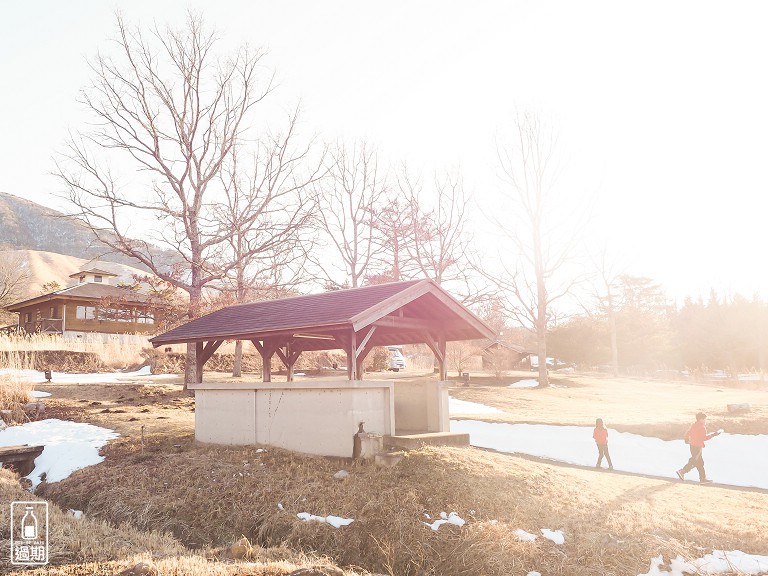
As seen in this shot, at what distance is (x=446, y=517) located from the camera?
27.3 feet

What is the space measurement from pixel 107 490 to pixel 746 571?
10.00 meters

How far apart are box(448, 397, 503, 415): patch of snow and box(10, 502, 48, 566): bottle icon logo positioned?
14.2 metres

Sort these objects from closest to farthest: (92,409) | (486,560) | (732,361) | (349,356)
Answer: (486,560)
(349,356)
(92,409)
(732,361)

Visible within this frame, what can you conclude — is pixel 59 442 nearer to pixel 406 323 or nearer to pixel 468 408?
pixel 406 323

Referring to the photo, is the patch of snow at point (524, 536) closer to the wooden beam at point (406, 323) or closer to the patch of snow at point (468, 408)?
the wooden beam at point (406, 323)

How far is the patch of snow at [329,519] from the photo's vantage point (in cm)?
856

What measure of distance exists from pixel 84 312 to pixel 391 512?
46262 millimetres

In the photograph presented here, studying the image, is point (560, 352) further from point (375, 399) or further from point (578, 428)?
point (375, 399)

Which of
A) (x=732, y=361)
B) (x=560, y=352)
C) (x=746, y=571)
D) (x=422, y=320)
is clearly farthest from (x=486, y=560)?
(x=732, y=361)

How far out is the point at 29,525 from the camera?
770cm

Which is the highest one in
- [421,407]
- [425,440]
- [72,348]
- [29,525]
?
[72,348]

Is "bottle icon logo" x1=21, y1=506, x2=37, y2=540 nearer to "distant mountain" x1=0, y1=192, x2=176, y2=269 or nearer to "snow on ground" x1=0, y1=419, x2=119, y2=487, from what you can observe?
"snow on ground" x1=0, y1=419, x2=119, y2=487

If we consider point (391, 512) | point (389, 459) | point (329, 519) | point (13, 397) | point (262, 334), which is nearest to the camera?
point (391, 512)

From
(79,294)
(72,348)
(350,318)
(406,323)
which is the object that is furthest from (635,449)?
(79,294)
